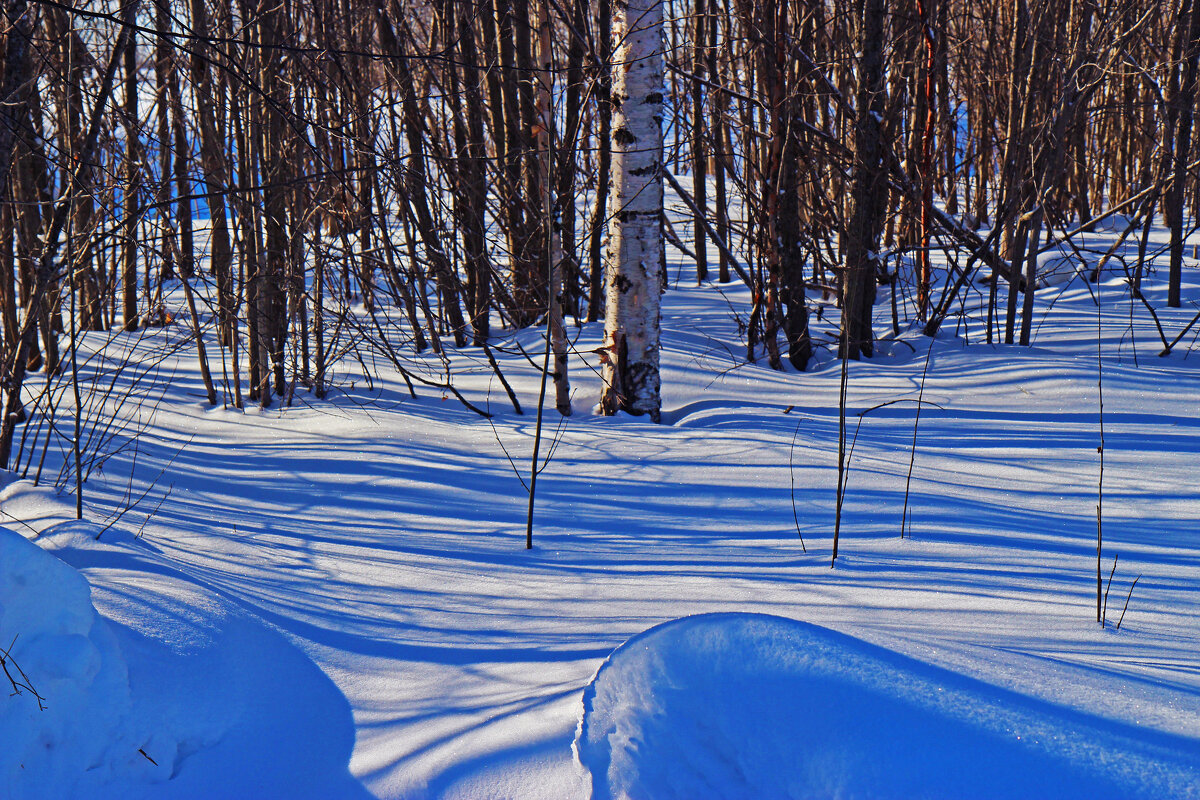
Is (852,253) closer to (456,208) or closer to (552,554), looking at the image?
(456,208)

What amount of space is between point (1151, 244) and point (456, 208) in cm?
820

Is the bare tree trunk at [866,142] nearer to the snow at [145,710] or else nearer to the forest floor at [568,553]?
the forest floor at [568,553]

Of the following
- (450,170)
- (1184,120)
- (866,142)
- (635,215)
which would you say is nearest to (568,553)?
(635,215)

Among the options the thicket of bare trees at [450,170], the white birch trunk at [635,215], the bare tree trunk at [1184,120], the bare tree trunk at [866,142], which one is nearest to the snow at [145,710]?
the thicket of bare trees at [450,170]

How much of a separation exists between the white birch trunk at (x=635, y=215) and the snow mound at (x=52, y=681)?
320 cm

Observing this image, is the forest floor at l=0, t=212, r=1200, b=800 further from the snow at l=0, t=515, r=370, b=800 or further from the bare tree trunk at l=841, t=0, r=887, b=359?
the bare tree trunk at l=841, t=0, r=887, b=359

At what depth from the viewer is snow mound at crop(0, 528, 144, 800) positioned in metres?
1.77

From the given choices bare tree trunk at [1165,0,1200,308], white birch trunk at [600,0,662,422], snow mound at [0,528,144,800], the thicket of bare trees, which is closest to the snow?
snow mound at [0,528,144,800]

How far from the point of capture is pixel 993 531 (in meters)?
3.11

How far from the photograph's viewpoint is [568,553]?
120 inches

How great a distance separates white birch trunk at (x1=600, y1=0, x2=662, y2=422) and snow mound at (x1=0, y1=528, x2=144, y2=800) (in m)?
3.20

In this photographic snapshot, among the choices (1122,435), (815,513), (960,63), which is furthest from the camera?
(960,63)

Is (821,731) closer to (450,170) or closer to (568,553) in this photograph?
(568,553)

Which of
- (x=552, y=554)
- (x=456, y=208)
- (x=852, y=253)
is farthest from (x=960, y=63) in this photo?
(x=552, y=554)
